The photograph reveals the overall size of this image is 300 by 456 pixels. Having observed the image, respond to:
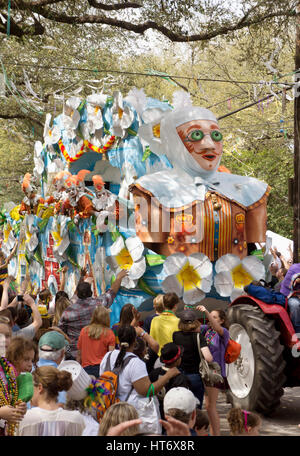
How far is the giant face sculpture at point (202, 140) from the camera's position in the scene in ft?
29.9

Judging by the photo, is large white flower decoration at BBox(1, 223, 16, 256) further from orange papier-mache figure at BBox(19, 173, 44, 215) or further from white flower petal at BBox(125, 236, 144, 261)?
white flower petal at BBox(125, 236, 144, 261)

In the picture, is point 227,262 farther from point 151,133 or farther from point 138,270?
point 151,133

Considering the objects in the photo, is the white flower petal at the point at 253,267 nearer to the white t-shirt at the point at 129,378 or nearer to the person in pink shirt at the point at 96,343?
the person in pink shirt at the point at 96,343

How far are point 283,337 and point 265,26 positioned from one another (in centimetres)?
635

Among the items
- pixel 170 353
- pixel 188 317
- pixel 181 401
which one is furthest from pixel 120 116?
pixel 181 401

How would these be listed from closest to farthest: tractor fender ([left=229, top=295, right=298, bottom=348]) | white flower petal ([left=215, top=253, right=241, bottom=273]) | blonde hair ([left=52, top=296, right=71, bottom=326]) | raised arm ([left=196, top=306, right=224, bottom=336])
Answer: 1. raised arm ([left=196, top=306, right=224, bottom=336])
2. tractor fender ([left=229, top=295, right=298, bottom=348])
3. blonde hair ([left=52, top=296, right=71, bottom=326])
4. white flower petal ([left=215, top=253, right=241, bottom=273])

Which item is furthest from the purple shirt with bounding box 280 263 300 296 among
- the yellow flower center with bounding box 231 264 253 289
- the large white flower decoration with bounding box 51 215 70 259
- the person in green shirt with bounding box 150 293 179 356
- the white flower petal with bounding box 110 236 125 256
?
the large white flower decoration with bounding box 51 215 70 259

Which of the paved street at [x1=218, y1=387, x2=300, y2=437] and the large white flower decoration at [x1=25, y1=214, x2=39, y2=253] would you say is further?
the large white flower decoration at [x1=25, y1=214, x2=39, y2=253]

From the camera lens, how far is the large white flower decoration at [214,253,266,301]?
8.81 metres

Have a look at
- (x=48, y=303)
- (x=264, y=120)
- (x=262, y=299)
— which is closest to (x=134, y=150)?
(x=48, y=303)

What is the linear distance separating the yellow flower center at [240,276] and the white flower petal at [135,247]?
131 cm

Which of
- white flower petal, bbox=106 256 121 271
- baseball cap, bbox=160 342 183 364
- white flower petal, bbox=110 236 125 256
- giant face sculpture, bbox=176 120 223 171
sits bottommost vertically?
baseball cap, bbox=160 342 183 364

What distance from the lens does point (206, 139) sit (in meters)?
9.12

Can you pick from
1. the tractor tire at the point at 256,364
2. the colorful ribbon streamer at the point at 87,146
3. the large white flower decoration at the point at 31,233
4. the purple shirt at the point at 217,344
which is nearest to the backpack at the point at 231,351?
the purple shirt at the point at 217,344
